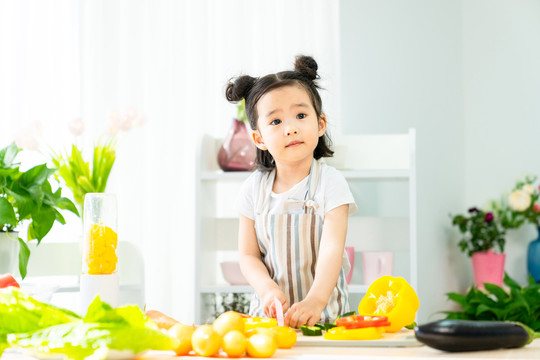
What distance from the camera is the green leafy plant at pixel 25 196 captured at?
158 centimetres

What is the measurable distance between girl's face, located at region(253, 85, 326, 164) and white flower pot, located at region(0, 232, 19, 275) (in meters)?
0.68

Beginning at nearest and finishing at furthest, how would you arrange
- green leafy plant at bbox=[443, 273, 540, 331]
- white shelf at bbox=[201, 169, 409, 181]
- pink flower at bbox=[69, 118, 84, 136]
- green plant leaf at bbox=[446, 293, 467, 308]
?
1. pink flower at bbox=[69, 118, 84, 136]
2. white shelf at bbox=[201, 169, 409, 181]
3. green leafy plant at bbox=[443, 273, 540, 331]
4. green plant leaf at bbox=[446, 293, 467, 308]

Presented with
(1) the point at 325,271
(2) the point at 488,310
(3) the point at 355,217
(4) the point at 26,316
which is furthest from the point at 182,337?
(2) the point at 488,310

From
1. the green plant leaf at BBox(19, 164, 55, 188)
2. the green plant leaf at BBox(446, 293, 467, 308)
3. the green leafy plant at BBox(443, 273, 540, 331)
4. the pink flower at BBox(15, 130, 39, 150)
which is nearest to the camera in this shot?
the green plant leaf at BBox(19, 164, 55, 188)

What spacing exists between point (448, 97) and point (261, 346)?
310 centimetres

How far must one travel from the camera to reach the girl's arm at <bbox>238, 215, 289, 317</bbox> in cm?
128

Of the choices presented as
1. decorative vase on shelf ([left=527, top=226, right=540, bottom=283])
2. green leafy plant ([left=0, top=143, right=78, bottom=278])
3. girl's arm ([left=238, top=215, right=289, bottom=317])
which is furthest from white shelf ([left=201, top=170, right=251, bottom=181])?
decorative vase on shelf ([left=527, top=226, right=540, bottom=283])

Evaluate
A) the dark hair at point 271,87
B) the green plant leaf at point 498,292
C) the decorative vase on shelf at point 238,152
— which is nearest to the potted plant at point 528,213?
the green plant leaf at point 498,292

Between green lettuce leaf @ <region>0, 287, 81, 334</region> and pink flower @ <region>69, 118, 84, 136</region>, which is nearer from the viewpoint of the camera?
green lettuce leaf @ <region>0, 287, 81, 334</region>

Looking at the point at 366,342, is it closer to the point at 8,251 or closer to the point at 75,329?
the point at 75,329

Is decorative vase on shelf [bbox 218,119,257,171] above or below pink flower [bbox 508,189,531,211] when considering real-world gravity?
above

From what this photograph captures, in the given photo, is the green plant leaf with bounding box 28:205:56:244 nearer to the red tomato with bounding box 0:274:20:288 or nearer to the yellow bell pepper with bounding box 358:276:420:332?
the red tomato with bounding box 0:274:20:288

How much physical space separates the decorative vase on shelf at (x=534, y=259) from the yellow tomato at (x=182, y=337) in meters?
3.00

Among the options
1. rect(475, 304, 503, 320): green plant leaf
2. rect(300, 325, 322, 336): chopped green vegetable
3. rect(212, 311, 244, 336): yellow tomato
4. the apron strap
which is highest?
the apron strap
